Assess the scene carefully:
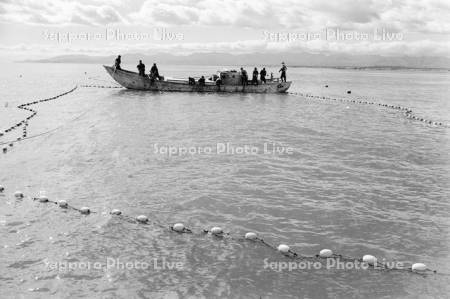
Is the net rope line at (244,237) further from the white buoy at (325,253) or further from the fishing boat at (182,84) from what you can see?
the fishing boat at (182,84)

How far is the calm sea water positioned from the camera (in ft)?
31.6

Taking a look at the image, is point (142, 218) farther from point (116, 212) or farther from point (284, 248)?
point (284, 248)

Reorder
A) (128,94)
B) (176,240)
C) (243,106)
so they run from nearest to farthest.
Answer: (176,240) → (243,106) → (128,94)

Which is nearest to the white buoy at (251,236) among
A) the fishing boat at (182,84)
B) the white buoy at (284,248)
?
the white buoy at (284,248)

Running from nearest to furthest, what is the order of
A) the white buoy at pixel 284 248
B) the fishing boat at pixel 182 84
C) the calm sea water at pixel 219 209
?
1. the calm sea water at pixel 219 209
2. the white buoy at pixel 284 248
3. the fishing boat at pixel 182 84

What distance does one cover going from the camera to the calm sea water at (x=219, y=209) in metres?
9.62

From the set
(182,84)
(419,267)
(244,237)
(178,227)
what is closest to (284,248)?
(244,237)

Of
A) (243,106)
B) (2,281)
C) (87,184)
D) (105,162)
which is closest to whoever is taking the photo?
(2,281)

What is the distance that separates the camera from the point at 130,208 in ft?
45.0

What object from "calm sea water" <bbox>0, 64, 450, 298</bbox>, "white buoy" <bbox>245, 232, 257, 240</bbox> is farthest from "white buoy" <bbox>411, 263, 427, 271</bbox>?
"white buoy" <bbox>245, 232, 257, 240</bbox>

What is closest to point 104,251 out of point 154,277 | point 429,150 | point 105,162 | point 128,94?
point 154,277

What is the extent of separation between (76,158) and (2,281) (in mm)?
10543

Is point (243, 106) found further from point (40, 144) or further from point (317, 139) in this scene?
point (40, 144)

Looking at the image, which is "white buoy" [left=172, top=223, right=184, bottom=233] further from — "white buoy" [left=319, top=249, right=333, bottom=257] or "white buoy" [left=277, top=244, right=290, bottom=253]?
"white buoy" [left=319, top=249, right=333, bottom=257]
